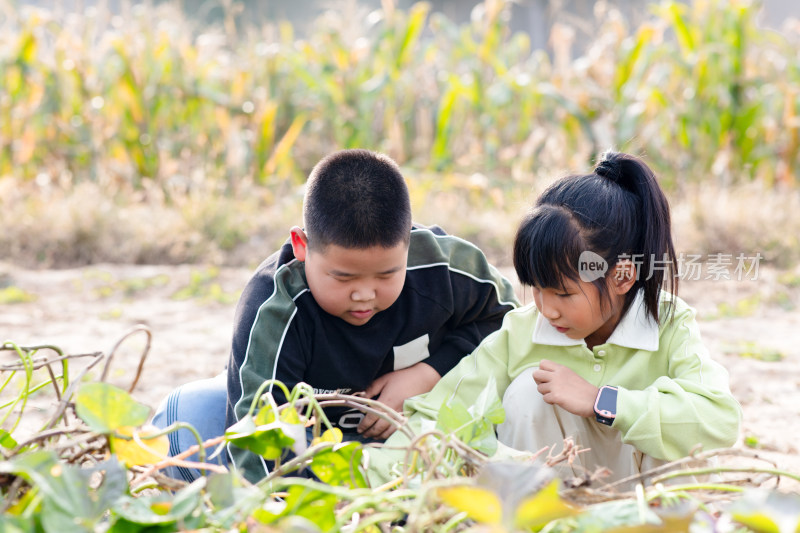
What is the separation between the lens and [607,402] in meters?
1.50

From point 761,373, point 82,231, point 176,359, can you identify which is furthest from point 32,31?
point 761,373

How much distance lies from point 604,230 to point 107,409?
1.10 meters

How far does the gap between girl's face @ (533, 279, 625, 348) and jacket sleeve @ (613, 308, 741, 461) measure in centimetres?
16

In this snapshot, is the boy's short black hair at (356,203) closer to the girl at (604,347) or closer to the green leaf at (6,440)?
the girl at (604,347)

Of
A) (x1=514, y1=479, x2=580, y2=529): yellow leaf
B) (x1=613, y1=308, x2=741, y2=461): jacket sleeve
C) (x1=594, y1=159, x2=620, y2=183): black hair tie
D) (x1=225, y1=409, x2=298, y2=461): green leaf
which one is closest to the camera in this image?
(x1=514, y1=479, x2=580, y2=529): yellow leaf

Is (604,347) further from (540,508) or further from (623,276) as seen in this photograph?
(540,508)

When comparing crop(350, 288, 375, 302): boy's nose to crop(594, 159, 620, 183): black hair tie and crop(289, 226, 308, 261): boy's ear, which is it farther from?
crop(594, 159, 620, 183): black hair tie

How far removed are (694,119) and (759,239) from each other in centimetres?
101

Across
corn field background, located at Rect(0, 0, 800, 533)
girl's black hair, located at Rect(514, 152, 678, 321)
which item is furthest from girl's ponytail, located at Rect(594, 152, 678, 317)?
corn field background, located at Rect(0, 0, 800, 533)

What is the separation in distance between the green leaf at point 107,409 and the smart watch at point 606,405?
95 centimetres

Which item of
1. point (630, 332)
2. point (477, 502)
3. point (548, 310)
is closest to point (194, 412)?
point (548, 310)

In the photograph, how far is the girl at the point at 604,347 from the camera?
1.50m

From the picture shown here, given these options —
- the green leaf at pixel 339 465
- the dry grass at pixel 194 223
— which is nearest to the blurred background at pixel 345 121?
the dry grass at pixel 194 223

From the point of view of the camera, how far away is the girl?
1.50m
